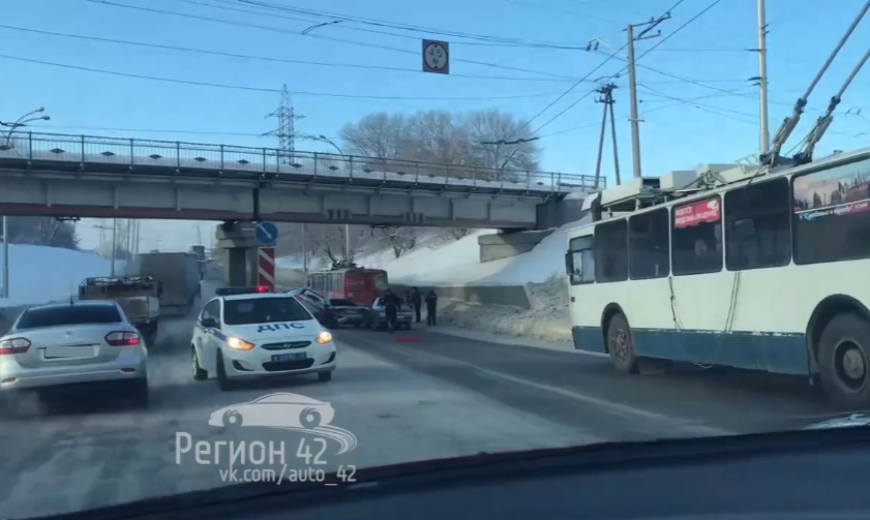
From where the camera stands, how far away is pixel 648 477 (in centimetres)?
405

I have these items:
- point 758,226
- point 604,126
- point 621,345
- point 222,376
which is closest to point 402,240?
point 604,126

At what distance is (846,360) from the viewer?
10.2 metres

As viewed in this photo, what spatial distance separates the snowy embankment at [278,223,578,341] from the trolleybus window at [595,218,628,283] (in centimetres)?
1054

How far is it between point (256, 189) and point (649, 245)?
2924 centimetres

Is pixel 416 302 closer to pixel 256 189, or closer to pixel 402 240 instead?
pixel 256 189

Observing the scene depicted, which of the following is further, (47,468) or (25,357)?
(25,357)

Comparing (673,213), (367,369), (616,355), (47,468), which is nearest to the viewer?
(47,468)

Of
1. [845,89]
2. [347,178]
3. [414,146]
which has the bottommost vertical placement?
[845,89]

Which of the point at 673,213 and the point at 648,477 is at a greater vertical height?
the point at 673,213

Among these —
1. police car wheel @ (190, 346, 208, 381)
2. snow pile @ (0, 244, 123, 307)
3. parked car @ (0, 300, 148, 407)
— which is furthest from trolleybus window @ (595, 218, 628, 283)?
snow pile @ (0, 244, 123, 307)

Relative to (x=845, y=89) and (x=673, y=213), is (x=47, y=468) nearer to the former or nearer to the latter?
(x=673, y=213)

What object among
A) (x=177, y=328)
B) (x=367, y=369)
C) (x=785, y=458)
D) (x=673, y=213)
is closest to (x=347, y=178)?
(x=177, y=328)

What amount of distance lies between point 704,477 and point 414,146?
75.7 m

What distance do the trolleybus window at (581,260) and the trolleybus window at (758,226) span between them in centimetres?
485
